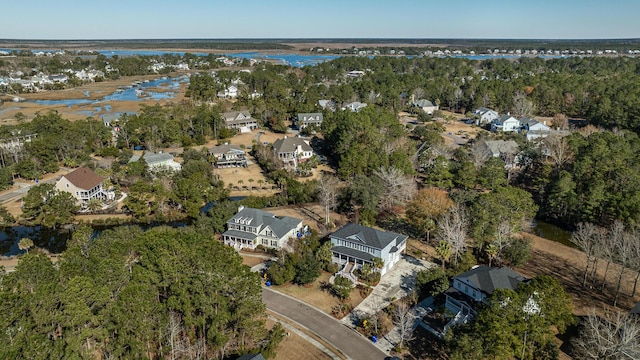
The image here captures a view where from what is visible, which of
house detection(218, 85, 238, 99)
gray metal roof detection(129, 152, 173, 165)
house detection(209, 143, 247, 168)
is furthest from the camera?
house detection(218, 85, 238, 99)

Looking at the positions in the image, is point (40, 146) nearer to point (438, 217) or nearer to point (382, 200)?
point (382, 200)

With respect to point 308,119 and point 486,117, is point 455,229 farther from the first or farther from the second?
point 486,117

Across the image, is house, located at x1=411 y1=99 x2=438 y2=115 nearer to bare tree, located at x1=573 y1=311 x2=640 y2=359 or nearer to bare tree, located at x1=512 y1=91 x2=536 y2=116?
bare tree, located at x1=512 y1=91 x2=536 y2=116

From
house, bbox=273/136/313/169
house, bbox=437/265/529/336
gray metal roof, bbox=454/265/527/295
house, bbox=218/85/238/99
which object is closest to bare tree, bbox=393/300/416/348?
house, bbox=437/265/529/336

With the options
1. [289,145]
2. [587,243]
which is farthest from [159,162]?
[587,243]

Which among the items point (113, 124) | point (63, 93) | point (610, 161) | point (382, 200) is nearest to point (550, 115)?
point (610, 161)

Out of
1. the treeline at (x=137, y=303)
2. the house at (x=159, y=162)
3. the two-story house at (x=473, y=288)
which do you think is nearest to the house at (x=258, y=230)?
the treeline at (x=137, y=303)

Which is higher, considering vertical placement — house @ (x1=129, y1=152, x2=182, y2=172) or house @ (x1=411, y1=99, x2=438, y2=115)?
house @ (x1=411, y1=99, x2=438, y2=115)
